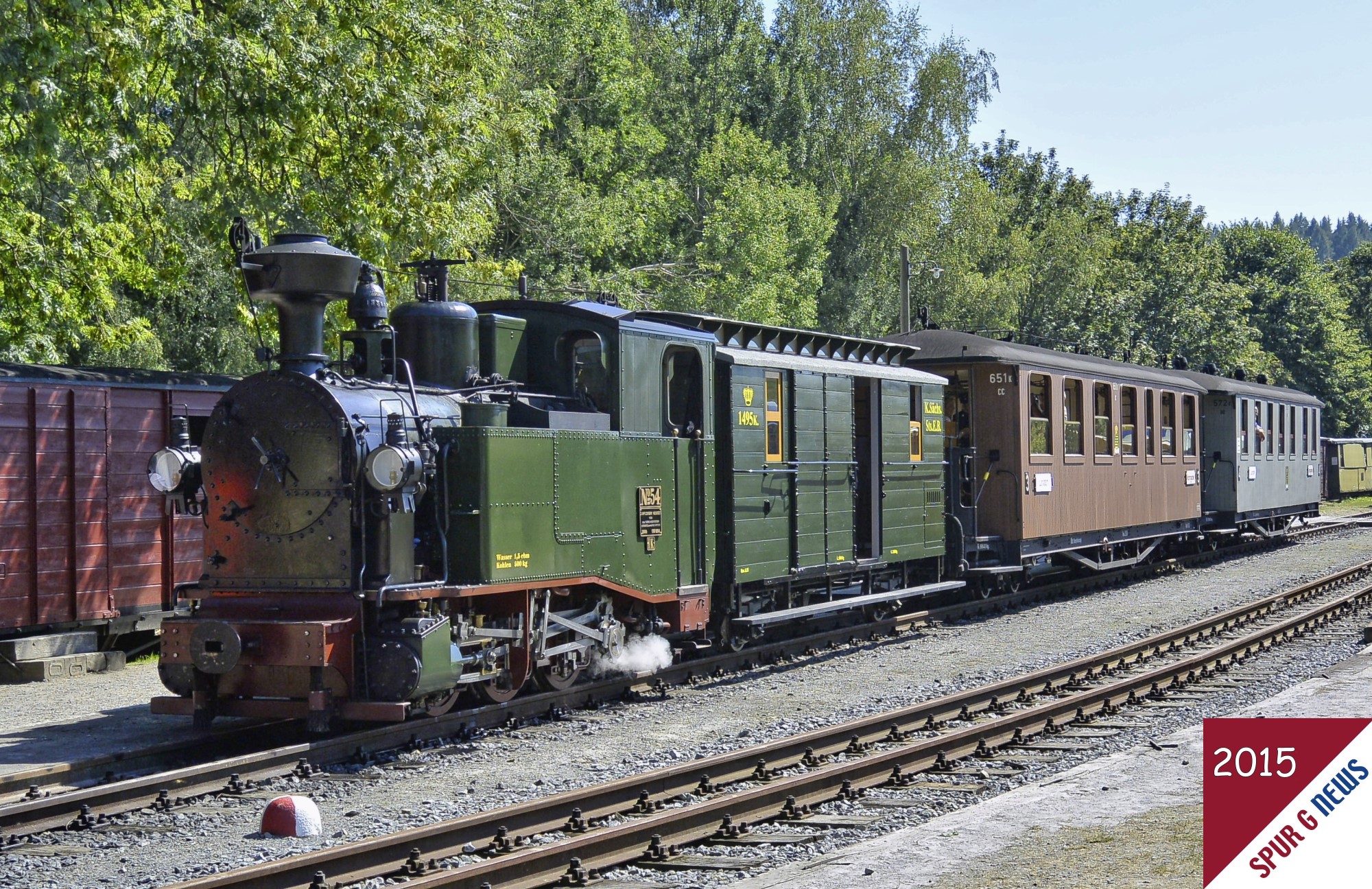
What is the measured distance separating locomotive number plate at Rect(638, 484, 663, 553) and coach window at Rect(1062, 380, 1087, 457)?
8.94 metres

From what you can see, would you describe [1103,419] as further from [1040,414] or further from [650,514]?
[650,514]

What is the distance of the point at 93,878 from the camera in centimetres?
643

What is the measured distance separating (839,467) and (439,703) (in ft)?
18.5

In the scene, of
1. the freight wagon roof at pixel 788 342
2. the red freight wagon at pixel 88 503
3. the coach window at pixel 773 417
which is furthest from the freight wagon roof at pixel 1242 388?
the red freight wagon at pixel 88 503

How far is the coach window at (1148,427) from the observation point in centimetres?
2106

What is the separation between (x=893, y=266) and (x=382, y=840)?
37237 millimetres

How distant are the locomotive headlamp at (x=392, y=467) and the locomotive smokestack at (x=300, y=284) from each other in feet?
3.26

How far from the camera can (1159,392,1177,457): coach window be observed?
22047mm

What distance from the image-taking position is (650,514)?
11.3m

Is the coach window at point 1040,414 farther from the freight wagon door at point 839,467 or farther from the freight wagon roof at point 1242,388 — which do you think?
the freight wagon roof at point 1242,388

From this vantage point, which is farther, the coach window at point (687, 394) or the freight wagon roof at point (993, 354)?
the freight wagon roof at point (993, 354)

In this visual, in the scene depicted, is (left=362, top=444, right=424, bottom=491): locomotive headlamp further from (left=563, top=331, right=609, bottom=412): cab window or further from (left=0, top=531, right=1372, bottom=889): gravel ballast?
(left=563, top=331, right=609, bottom=412): cab window

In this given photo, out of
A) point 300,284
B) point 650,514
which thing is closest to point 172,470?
point 300,284

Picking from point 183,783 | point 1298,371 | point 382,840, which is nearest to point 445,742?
point 183,783
